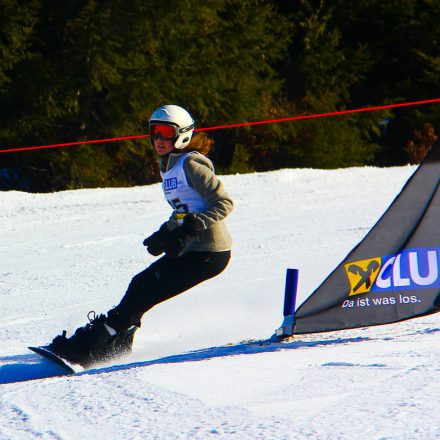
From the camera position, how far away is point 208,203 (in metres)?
4.78

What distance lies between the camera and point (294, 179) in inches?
464

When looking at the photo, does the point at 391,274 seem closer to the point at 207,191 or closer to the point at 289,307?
the point at 289,307

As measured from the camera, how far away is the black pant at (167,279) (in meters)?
4.86

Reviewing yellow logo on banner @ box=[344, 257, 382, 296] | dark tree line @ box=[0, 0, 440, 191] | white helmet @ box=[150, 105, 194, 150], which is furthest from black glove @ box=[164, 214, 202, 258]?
dark tree line @ box=[0, 0, 440, 191]

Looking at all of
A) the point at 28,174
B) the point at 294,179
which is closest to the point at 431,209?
the point at 294,179

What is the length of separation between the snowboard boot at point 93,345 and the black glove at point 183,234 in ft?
2.18

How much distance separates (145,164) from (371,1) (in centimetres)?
772

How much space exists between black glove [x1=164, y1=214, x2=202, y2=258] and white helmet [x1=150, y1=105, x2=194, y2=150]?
1.57 feet

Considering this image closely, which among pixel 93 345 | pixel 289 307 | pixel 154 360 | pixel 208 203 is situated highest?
pixel 208 203

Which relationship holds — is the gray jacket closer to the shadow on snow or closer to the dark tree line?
the shadow on snow

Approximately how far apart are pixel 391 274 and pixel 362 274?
6.1 inches

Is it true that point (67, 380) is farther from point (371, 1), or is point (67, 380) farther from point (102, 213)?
point (371, 1)

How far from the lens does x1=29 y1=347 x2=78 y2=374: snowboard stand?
16.1 feet

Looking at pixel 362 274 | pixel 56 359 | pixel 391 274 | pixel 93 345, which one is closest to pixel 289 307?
pixel 362 274
